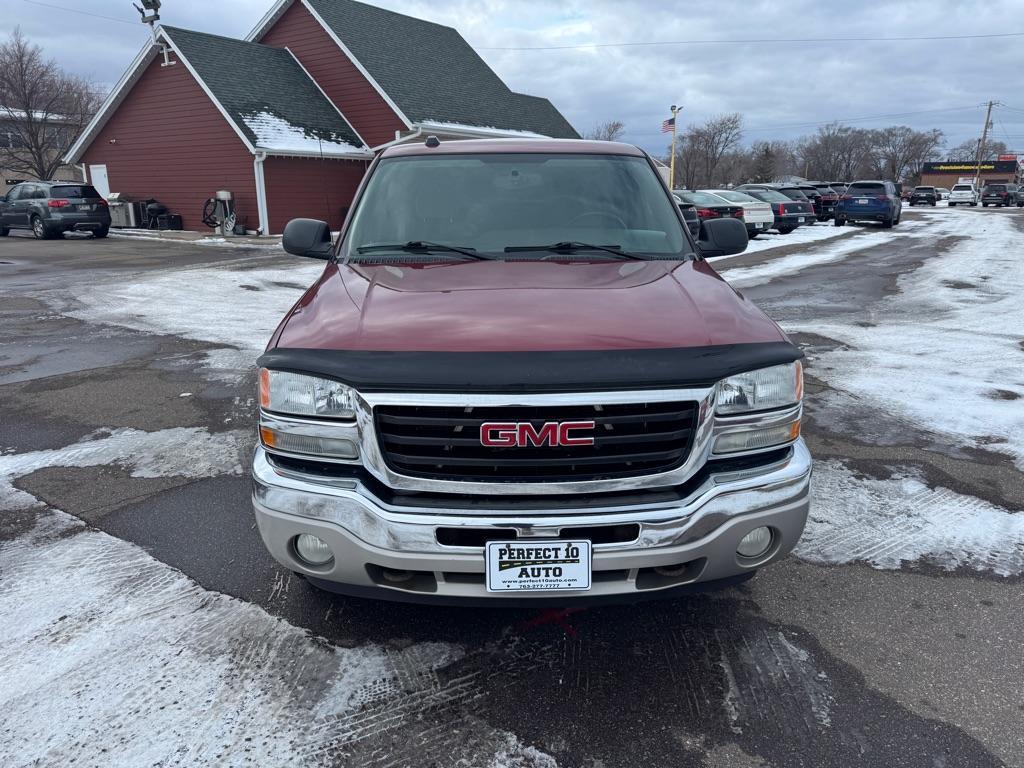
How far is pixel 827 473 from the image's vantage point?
14.4 ft

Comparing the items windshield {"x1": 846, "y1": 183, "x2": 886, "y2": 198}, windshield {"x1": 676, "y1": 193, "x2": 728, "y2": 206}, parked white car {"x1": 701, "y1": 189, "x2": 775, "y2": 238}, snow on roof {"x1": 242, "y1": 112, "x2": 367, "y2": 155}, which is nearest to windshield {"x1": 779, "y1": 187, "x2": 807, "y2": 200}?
windshield {"x1": 846, "y1": 183, "x2": 886, "y2": 198}

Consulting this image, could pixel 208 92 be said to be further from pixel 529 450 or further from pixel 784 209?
pixel 529 450

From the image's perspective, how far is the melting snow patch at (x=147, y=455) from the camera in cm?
445

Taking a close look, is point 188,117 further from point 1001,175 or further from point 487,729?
point 1001,175

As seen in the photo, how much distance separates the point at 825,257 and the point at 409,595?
16318mm

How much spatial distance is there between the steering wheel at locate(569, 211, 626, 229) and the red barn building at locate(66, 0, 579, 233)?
20.2m

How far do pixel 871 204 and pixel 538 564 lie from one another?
90.4ft

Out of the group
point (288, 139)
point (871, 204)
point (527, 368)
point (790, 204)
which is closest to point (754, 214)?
point (790, 204)

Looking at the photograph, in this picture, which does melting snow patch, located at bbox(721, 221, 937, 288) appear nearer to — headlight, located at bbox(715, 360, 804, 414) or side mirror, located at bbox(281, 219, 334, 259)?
side mirror, located at bbox(281, 219, 334, 259)

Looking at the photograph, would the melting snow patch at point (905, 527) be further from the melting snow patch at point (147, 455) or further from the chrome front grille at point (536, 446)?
the melting snow patch at point (147, 455)

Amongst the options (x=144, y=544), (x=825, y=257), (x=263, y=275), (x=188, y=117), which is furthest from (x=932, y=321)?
(x=188, y=117)

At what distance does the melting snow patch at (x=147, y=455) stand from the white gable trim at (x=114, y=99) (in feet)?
76.7

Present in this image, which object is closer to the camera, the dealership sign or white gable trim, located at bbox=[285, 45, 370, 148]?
white gable trim, located at bbox=[285, 45, 370, 148]

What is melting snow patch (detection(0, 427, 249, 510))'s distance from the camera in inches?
175
